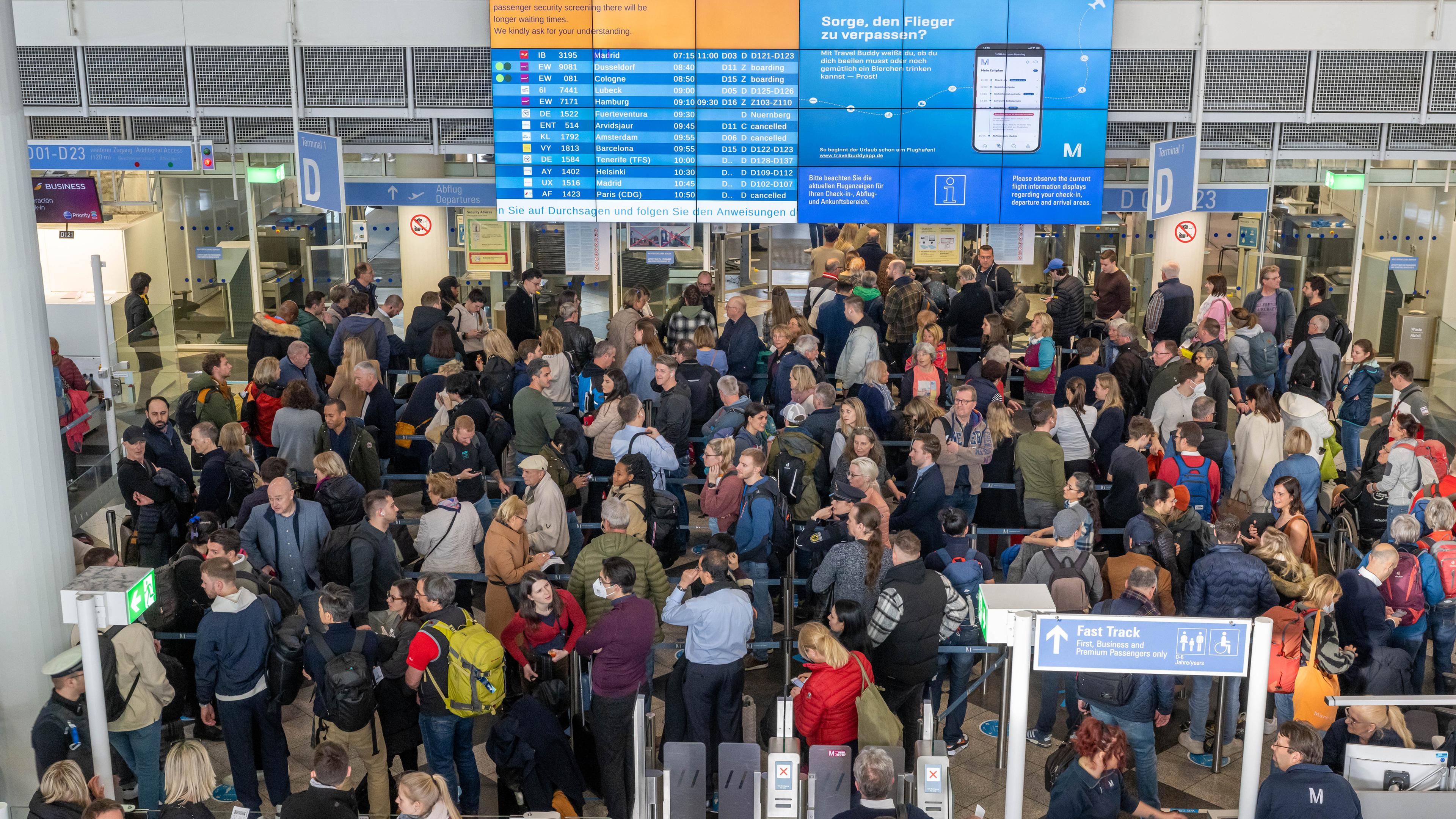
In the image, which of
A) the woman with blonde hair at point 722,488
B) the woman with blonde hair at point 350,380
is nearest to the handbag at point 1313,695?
the woman with blonde hair at point 722,488

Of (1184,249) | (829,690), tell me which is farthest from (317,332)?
(1184,249)

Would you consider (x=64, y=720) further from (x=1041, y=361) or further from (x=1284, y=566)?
(x=1041, y=361)

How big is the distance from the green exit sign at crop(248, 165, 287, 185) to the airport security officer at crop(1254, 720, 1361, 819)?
1066 centimetres

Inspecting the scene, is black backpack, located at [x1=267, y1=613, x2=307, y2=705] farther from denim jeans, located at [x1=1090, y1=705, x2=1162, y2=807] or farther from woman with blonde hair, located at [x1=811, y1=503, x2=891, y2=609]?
denim jeans, located at [x1=1090, y1=705, x2=1162, y2=807]

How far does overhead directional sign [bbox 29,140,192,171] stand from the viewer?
12.7m

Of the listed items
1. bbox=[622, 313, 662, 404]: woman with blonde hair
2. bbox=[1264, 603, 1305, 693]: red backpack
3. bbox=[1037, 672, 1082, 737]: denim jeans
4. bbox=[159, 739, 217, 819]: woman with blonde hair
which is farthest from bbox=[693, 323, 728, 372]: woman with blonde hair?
bbox=[159, 739, 217, 819]: woman with blonde hair

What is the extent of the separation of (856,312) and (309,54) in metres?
5.57

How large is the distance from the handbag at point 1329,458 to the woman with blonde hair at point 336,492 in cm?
668

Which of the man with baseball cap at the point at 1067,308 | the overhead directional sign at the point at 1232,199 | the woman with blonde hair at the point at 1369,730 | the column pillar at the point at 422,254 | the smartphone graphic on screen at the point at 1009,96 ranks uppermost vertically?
the smartphone graphic on screen at the point at 1009,96

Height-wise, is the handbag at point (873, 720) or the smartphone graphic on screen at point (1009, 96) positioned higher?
the smartphone graphic on screen at point (1009, 96)

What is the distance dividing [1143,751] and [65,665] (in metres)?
5.29

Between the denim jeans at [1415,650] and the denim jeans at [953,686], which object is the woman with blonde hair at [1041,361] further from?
the denim jeans at [953,686]

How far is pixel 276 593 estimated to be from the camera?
7391mm

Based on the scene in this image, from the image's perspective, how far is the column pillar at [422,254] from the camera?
14.8 metres
